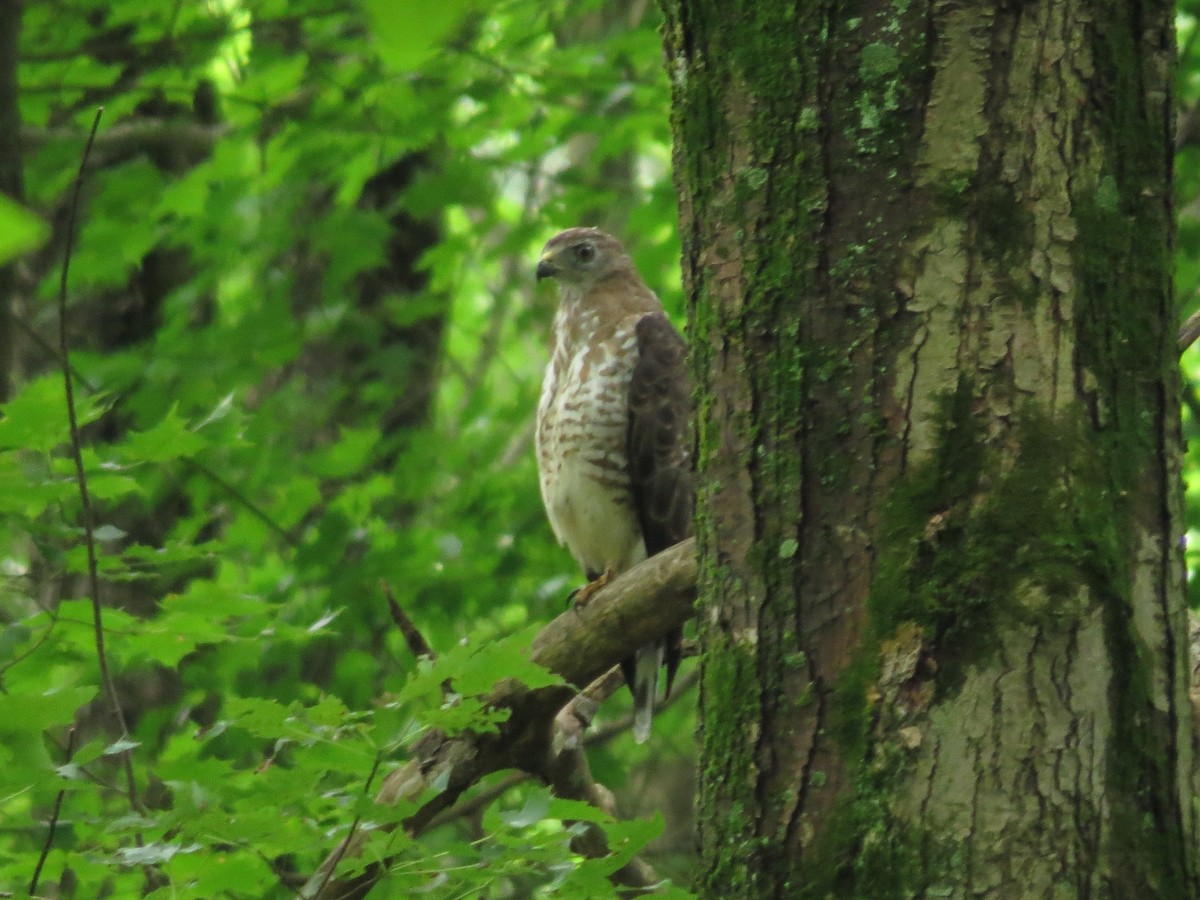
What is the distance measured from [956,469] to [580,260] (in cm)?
388

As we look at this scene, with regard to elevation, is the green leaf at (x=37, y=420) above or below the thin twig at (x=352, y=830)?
above

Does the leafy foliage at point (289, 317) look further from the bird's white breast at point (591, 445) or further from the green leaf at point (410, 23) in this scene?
the green leaf at point (410, 23)

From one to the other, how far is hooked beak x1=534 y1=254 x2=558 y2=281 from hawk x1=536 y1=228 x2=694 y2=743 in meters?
0.23

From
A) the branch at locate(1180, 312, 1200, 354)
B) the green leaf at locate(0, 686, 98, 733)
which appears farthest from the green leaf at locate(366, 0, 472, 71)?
the branch at locate(1180, 312, 1200, 354)

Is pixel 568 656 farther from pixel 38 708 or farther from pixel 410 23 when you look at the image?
pixel 410 23

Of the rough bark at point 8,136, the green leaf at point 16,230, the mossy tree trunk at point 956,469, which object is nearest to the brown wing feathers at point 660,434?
the rough bark at point 8,136

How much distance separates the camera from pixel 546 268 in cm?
557

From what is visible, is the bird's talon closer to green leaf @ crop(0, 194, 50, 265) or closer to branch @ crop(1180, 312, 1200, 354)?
branch @ crop(1180, 312, 1200, 354)

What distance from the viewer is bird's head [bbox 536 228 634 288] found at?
556cm

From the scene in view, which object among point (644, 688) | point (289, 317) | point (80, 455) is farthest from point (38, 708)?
point (289, 317)

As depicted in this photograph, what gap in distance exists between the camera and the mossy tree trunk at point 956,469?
176 cm

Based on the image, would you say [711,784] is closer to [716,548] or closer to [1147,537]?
[716,548]

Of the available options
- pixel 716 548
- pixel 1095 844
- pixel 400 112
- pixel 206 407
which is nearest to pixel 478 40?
pixel 400 112

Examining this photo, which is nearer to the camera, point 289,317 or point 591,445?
point 591,445
